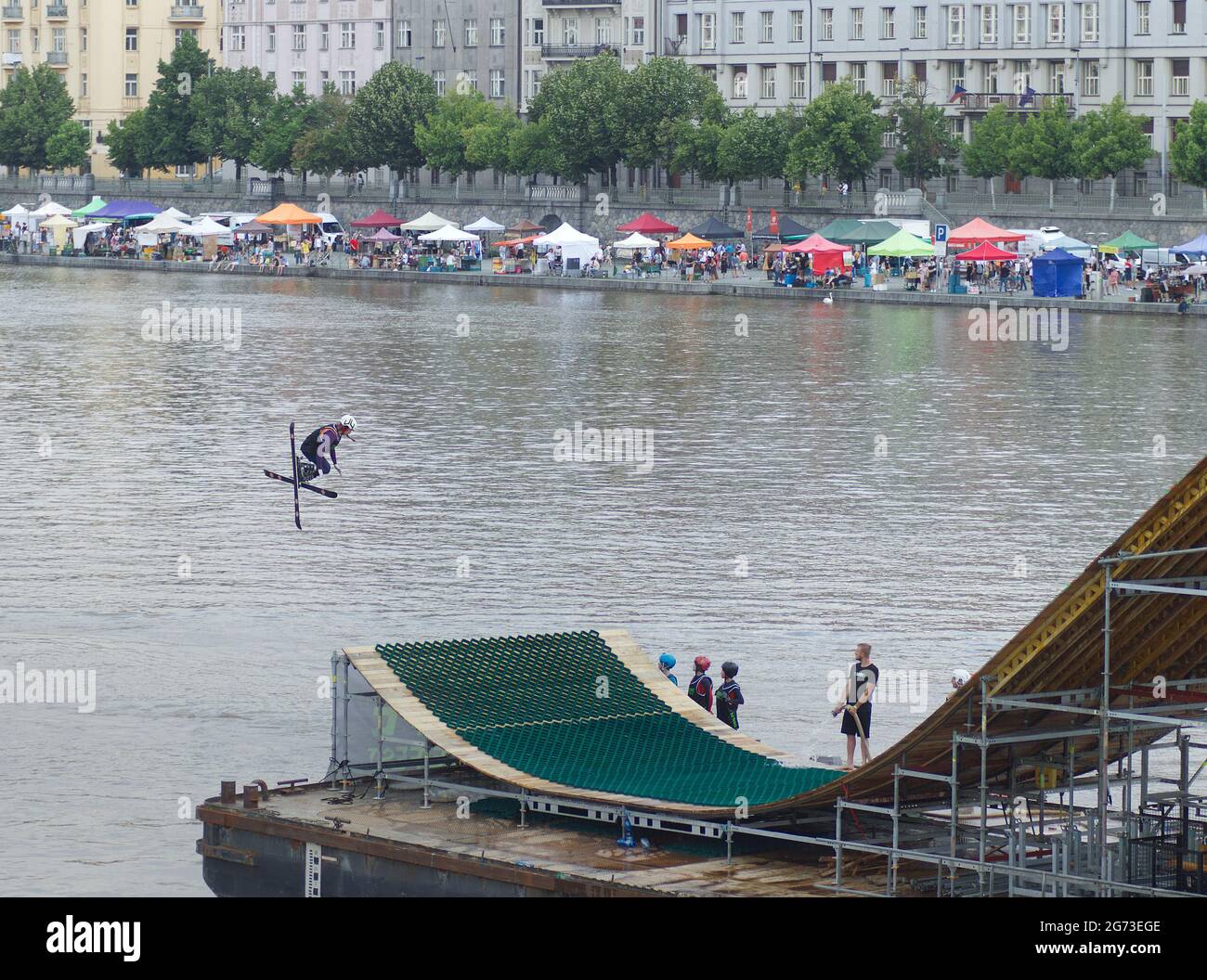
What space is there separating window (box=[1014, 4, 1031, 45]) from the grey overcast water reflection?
47817mm

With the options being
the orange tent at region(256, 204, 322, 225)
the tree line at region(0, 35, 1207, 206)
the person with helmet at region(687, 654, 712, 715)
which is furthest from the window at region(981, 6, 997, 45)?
the person with helmet at region(687, 654, 712, 715)

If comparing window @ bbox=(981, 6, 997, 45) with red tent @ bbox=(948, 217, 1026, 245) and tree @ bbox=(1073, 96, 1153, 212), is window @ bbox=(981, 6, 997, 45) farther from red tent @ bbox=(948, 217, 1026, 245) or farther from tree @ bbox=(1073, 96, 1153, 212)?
red tent @ bbox=(948, 217, 1026, 245)

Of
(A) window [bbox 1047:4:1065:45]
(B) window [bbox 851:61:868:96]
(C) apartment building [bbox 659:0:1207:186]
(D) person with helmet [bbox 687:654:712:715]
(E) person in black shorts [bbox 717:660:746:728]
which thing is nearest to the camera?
(E) person in black shorts [bbox 717:660:746:728]

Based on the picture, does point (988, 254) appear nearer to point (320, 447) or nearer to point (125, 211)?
point (125, 211)

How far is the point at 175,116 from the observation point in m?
161

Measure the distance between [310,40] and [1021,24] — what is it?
55.6 metres

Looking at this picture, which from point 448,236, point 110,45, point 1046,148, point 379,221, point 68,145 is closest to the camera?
point 1046,148

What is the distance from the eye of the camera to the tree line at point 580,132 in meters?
120

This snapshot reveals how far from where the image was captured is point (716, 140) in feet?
423

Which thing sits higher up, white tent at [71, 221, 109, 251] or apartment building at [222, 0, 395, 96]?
apartment building at [222, 0, 395, 96]

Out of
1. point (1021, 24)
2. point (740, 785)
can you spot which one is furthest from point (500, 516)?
point (1021, 24)

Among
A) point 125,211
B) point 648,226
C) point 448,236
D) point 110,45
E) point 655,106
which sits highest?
point 110,45

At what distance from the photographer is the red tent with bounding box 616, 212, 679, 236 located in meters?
118

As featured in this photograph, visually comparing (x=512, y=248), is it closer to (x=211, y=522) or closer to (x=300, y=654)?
(x=211, y=522)
